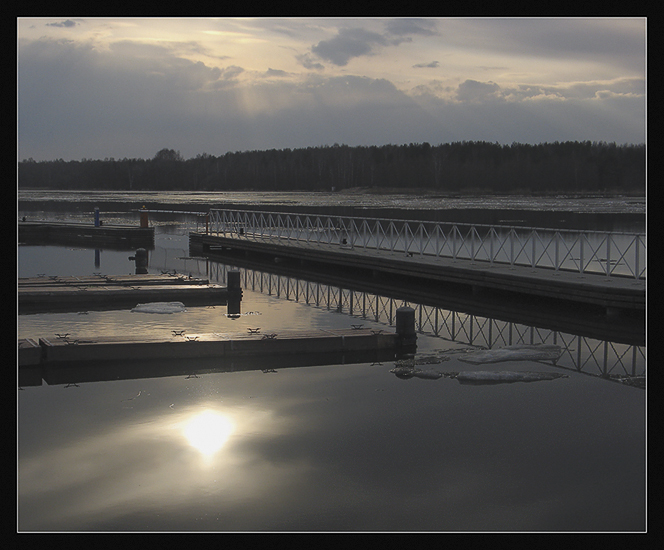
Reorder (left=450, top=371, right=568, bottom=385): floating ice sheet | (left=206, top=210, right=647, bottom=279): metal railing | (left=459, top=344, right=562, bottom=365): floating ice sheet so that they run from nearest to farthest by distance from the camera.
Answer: (left=450, top=371, right=568, bottom=385): floating ice sheet → (left=459, top=344, right=562, bottom=365): floating ice sheet → (left=206, top=210, right=647, bottom=279): metal railing

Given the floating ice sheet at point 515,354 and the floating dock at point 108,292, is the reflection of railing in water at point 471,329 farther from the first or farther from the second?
the floating dock at point 108,292

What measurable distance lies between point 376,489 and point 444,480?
24.4 inches

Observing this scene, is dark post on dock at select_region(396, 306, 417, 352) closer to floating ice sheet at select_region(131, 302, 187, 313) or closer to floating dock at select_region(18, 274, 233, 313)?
floating ice sheet at select_region(131, 302, 187, 313)

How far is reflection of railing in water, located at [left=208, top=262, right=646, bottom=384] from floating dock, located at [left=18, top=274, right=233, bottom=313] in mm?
1931

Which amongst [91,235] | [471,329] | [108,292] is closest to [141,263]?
[108,292]

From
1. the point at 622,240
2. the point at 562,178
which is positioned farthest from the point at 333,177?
the point at 622,240

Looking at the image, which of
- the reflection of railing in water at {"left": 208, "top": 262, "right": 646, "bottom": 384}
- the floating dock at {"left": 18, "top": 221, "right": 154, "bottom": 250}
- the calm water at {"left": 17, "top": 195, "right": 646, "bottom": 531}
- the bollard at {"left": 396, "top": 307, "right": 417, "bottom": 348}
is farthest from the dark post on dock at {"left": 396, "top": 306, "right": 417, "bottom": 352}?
the floating dock at {"left": 18, "top": 221, "right": 154, "bottom": 250}

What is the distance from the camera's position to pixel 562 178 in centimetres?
9662

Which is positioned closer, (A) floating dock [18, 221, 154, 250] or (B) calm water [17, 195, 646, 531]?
(B) calm water [17, 195, 646, 531]

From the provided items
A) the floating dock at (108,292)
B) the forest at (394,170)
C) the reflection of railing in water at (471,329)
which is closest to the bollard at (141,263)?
the floating dock at (108,292)

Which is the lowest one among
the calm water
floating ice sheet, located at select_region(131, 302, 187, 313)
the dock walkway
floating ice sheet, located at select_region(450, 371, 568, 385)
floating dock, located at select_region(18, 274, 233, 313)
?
the calm water

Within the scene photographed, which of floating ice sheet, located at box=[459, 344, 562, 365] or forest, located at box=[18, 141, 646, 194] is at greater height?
forest, located at box=[18, 141, 646, 194]

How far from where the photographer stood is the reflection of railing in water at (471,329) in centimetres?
1084

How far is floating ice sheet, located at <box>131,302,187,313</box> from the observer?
15.1 metres
